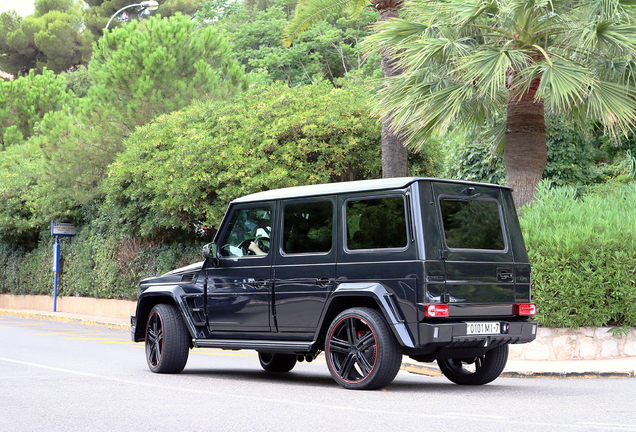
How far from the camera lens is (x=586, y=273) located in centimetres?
1150

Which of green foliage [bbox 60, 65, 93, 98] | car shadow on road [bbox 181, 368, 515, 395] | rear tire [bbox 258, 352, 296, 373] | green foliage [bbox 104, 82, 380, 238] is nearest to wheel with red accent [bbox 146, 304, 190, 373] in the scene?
car shadow on road [bbox 181, 368, 515, 395]

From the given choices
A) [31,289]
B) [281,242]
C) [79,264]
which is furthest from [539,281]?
[31,289]

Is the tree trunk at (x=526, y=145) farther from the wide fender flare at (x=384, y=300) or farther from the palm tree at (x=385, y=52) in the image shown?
the wide fender flare at (x=384, y=300)

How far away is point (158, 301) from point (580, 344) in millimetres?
5997

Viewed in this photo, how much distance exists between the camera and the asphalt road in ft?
20.4

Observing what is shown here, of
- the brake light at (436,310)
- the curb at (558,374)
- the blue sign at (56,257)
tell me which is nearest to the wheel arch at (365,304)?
the brake light at (436,310)

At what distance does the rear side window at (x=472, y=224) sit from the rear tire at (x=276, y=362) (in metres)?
3.38

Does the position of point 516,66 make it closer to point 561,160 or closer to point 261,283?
point 261,283

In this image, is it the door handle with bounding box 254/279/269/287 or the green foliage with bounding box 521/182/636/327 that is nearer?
the door handle with bounding box 254/279/269/287

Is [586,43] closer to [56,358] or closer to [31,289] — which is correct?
[56,358]

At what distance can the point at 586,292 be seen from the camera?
1149 cm

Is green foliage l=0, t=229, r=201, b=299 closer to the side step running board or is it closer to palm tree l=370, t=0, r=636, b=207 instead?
palm tree l=370, t=0, r=636, b=207

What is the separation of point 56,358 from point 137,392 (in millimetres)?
4626

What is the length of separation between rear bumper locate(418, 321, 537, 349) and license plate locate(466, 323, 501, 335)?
0.04 metres
